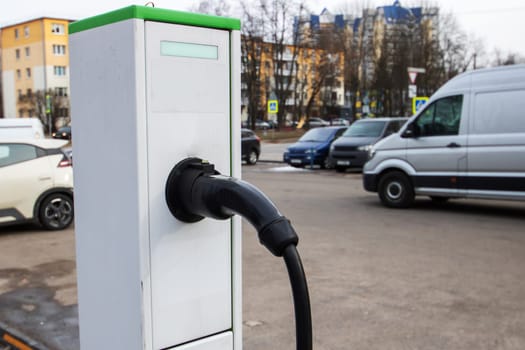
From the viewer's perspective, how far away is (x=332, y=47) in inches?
2291

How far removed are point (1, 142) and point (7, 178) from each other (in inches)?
24.9

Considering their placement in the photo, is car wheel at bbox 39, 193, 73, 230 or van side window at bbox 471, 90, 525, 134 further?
van side window at bbox 471, 90, 525, 134

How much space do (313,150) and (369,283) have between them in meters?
14.8

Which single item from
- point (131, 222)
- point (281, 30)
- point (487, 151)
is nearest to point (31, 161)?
point (487, 151)

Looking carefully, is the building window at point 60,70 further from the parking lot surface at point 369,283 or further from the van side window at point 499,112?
the van side window at point 499,112

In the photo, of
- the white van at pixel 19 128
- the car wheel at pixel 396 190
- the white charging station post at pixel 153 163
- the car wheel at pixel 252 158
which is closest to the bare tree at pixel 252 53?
the car wheel at pixel 252 158

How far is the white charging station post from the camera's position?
166 cm

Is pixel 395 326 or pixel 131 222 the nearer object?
pixel 131 222

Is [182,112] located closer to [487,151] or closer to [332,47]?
[487,151]

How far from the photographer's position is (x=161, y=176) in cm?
170

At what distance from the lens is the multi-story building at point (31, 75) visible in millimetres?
60125

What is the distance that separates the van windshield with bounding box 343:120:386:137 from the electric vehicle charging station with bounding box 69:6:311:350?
17149mm

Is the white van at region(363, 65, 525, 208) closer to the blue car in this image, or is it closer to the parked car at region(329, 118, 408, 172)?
the parked car at region(329, 118, 408, 172)

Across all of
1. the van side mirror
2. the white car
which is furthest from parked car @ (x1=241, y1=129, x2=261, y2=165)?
the white car
